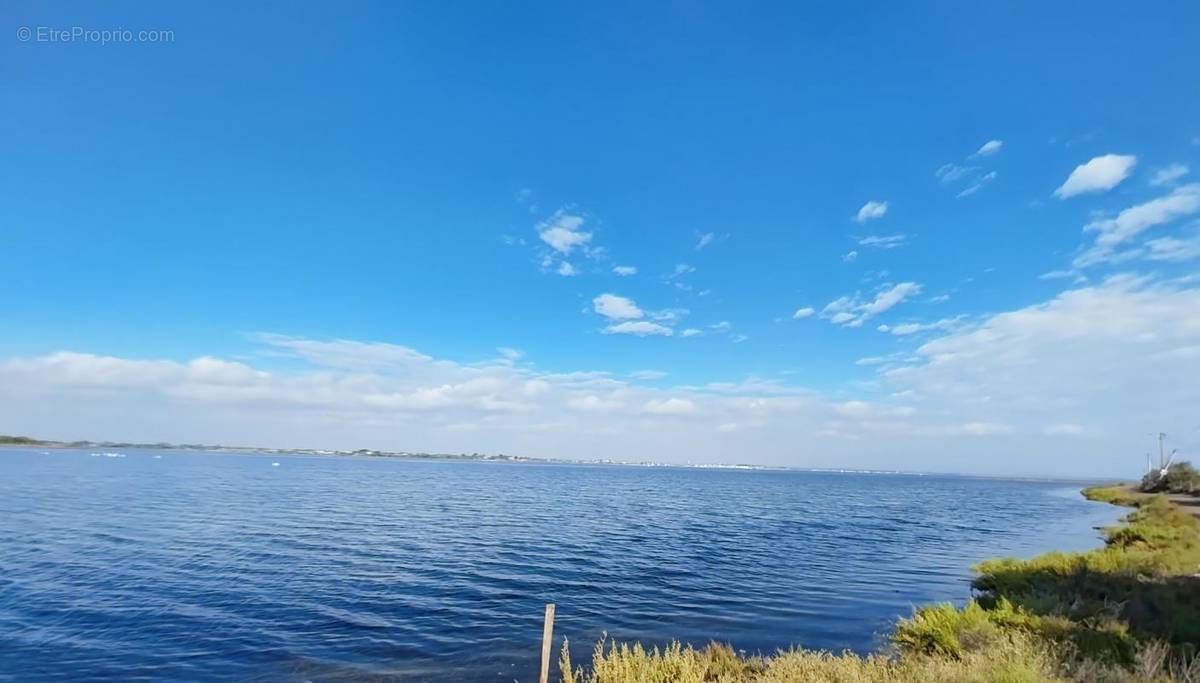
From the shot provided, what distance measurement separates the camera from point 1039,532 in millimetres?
49312

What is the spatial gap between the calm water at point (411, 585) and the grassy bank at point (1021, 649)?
3.84m

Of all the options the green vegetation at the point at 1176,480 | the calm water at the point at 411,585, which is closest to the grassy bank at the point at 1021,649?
the calm water at the point at 411,585

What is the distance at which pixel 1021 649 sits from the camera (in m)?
11.8

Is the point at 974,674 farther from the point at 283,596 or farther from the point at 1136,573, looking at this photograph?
the point at 283,596

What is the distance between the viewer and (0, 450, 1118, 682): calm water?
17.1 m

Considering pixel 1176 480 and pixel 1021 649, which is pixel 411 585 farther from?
pixel 1176 480

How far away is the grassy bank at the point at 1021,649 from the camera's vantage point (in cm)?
1064

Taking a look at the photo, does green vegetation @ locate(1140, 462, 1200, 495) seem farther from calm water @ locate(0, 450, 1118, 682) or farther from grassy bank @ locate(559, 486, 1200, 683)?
grassy bank @ locate(559, 486, 1200, 683)

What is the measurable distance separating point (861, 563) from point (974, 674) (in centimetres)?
2625

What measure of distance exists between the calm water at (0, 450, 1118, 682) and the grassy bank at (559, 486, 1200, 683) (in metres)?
3.84

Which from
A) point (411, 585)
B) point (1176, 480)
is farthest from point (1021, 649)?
point (1176, 480)

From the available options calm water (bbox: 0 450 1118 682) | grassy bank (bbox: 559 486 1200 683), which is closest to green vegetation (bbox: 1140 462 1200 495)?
calm water (bbox: 0 450 1118 682)

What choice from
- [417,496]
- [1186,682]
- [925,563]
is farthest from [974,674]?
[417,496]

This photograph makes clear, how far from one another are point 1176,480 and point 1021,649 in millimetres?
115812
